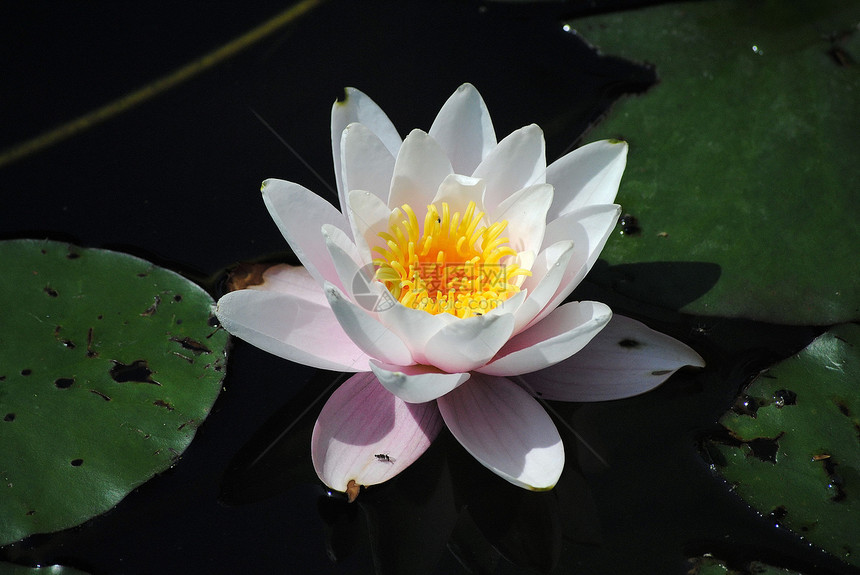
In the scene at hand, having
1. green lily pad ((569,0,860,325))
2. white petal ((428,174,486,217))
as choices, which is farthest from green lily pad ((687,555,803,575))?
white petal ((428,174,486,217))

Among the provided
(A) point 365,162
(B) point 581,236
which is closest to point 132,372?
(A) point 365,162

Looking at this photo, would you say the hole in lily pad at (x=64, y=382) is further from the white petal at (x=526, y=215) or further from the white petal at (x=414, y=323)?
the white petal at (x=526, y=215)

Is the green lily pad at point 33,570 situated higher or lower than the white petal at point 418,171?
lower

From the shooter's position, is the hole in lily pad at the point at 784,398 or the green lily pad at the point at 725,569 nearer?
the green lily pad at the point at 725,569

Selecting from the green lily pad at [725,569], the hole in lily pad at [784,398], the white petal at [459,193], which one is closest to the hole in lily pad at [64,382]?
the white petal at [459,193]

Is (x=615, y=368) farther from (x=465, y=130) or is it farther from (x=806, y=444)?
(x=465, y=130)

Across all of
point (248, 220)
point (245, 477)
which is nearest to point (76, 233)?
point (248, 220)

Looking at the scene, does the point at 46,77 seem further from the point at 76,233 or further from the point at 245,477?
the point at 245,477
